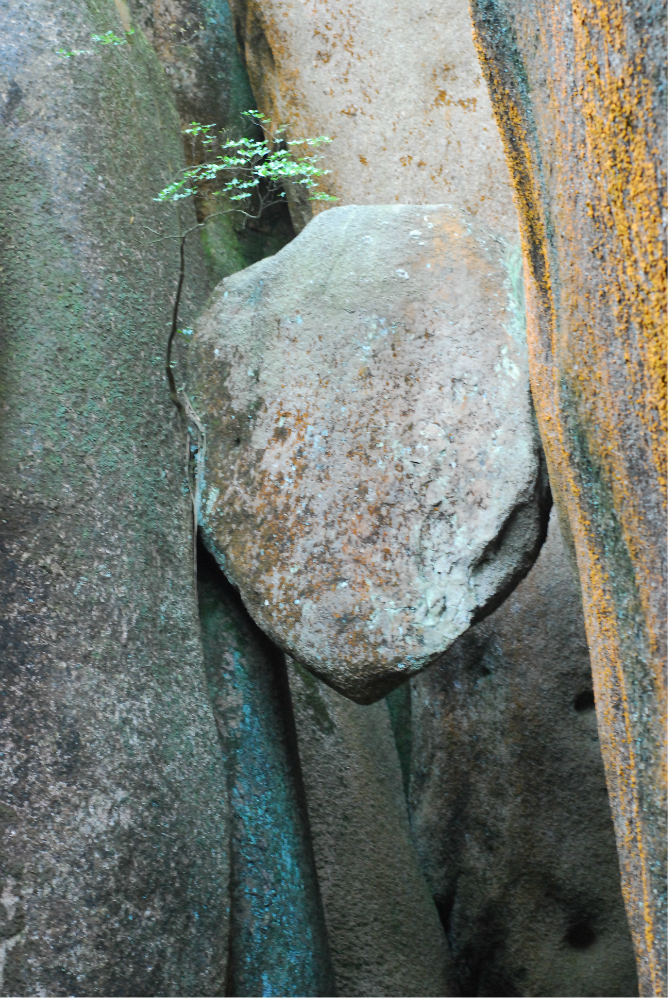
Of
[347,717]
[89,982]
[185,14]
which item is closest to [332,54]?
[185,14]

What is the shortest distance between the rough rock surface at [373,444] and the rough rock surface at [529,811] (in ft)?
3.89

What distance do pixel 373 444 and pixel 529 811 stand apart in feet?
5.86

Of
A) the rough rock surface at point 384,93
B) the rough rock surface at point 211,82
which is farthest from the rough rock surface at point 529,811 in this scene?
the rough rock surface at point 211,82

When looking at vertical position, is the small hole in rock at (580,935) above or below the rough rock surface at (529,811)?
below

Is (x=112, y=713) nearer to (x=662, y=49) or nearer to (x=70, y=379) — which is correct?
(x=70, y=379)

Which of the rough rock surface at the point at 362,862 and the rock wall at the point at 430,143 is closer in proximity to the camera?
the rough rock surface at the point at 362,862

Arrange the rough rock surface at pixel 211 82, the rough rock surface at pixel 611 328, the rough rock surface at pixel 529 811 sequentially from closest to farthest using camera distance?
the rough rock surface at pixel 611 328
the rough rock surface at pixel 529 811
the rough rock surface at pixel 211 82

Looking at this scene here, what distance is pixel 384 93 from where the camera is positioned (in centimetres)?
374

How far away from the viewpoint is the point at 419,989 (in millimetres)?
3312

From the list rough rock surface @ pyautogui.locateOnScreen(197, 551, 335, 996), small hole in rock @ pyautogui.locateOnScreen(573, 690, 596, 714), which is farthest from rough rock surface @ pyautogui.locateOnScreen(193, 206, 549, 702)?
small hole in rock @ pyautogui.locateOnScreen(573, 690, 596, 714)

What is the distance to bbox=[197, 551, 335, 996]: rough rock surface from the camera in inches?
103

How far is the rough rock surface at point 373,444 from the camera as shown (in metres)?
2.43

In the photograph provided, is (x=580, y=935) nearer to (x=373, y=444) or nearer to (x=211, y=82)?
(x=373, y=444)

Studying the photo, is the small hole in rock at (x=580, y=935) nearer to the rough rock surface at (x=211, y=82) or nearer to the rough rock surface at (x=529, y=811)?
the rough rock surface at (x=529, y=811)
